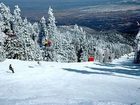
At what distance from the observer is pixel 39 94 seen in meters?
27.0

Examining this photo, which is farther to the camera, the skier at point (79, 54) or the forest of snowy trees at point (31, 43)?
the skier at point (79, 54)

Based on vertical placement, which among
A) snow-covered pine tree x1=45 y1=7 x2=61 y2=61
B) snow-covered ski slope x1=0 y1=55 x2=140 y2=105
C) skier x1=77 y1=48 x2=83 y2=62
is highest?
snow-covered pine tree x1=45 y1=7 x2=61 y2=61

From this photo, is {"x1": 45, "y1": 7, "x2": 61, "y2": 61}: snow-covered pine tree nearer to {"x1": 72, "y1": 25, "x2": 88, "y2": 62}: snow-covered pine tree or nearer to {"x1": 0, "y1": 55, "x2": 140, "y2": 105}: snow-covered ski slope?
{"x1": 72, "y1": 25, "x2": 88, "y2": 62}: snow-covered pine tree

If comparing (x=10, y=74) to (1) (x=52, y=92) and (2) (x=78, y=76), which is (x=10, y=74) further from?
(1) (x=52, y=92)

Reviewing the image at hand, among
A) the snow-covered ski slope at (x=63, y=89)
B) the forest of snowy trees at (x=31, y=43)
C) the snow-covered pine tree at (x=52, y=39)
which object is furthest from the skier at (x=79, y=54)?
the snow-covered ski slope at (x=63, y=89)

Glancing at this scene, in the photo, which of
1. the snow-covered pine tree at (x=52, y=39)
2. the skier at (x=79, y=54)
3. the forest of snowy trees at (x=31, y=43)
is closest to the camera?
the forest of snowy trees at (x=31, y=43)

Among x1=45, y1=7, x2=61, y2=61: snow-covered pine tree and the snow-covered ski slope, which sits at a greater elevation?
x1=45, y1=7, x2=61, y2=61: snow-covered pine tree

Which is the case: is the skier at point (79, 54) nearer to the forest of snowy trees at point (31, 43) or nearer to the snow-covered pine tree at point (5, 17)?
the forest of snowy trees at point (31, 43)

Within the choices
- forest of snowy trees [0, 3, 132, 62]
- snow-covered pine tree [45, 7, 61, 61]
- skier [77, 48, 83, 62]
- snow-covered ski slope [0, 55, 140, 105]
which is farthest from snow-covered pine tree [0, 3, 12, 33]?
skier [77, 48, 83, 62]

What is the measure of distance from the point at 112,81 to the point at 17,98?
11.4 meters

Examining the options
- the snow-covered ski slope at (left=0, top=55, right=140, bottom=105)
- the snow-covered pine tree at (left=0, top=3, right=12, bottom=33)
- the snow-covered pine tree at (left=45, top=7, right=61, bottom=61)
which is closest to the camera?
the snow-covered ski slope at (left=0, top=55, right=140, bottom=105)

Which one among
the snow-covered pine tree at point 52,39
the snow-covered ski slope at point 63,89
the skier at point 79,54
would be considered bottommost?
the snow-covered ski slope at point 63,89

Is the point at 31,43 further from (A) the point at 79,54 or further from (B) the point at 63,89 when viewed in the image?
(B) the point at 63,89

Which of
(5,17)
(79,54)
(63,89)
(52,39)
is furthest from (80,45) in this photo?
(63,89)
